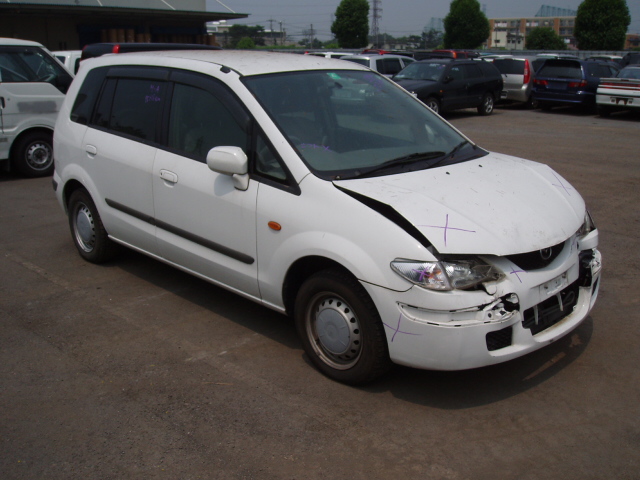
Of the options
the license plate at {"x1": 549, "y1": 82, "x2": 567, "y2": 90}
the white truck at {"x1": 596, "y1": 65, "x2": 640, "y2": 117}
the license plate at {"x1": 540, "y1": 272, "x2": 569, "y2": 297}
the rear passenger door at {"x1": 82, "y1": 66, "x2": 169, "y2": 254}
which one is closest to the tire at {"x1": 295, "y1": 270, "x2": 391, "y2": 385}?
the license plate at {"x1": 540, "y1": 272, "x2": 569, "y2": 297}

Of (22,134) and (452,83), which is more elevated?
(452,83)

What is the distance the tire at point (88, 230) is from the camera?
19.7 ft

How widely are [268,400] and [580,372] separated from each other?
194 cm

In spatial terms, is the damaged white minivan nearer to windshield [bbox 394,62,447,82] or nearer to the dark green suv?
the dark green suv

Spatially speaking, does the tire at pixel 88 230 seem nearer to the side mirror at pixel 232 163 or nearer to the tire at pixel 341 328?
the side mirror at pixel 232 163

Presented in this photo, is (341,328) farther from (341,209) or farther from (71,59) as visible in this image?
(71,59)

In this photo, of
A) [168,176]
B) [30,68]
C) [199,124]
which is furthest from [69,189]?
[30,68]

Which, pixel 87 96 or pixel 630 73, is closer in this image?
pixel 87 96

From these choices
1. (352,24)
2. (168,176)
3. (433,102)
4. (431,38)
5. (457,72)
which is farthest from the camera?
(431,38)

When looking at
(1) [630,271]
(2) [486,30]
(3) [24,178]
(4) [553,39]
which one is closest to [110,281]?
(1) [630,271]

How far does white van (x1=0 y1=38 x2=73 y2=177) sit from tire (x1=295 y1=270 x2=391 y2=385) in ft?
24.2

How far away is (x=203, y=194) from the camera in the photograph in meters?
4.63

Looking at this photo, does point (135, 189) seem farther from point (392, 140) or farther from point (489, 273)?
point (489, 273)

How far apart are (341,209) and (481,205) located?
826 mm
